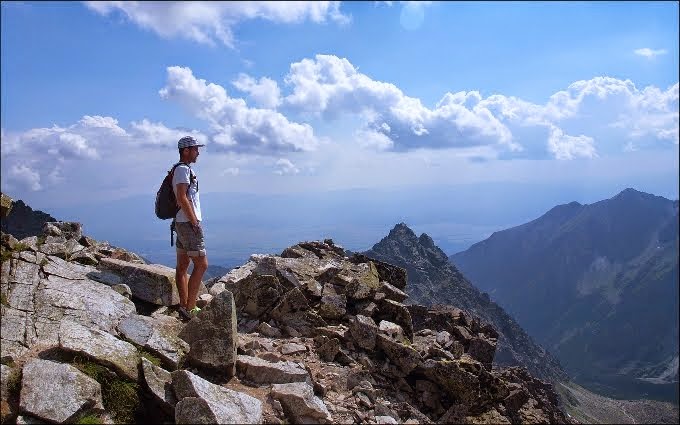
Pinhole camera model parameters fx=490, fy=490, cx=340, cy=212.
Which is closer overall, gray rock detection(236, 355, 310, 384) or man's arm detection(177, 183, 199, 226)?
gray rock detection(236, 355, 310, 384)

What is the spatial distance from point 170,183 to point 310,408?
851cm

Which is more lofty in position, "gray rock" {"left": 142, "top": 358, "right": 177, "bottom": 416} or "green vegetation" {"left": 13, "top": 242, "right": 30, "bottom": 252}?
"green vegetation" {"left": 13, "top": 242, "right": 30, "bottom": 252}

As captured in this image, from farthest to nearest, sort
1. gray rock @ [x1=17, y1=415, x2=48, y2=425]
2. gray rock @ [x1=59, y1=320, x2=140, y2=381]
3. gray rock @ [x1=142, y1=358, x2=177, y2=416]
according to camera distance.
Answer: gray rock @ [x1=59, y1=320, x2=140, y2=381] → gray rock @ [x1=142, y1=358, x2=177, y2=416] → gray rock @ [x1=17, y1=415, x2=48, y2=425]


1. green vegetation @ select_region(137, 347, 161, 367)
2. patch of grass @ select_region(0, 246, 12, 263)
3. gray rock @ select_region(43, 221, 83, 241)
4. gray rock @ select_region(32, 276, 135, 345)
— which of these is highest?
gray rock @ select_region(43, 221, 83, 241)

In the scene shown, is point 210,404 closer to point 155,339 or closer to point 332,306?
point 155,339

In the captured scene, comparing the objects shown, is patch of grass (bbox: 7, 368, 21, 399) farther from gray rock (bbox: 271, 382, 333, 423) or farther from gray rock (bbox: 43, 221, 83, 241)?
gray rock (bbox: 43, 221, 83, 241)

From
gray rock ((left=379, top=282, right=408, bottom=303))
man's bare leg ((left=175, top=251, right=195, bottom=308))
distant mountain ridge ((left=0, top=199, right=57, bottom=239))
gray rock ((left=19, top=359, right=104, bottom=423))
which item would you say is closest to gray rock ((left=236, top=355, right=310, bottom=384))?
→ gray rock ((left=19, top=359, right=104, bottom=423))

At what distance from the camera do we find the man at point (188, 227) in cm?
1509

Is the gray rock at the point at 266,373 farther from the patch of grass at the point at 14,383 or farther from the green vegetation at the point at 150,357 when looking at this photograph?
the patch of grass at the point at 14,383

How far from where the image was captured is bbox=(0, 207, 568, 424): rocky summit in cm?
1062

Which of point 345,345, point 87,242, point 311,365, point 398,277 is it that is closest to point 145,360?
point 311,365

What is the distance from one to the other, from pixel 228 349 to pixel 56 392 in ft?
13.4

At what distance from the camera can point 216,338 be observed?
13.0 meters

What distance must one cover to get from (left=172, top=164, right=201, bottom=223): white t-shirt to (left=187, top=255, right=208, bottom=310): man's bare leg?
4.71 feet
